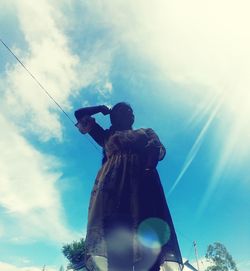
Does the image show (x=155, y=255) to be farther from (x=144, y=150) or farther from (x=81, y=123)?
(x=81, y=123)

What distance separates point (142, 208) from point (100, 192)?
443 mm

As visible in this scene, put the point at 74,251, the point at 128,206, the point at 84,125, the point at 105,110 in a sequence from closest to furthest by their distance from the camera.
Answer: the point at 128,206
the point at 84,125
the point at 105,110
the point at 74,251

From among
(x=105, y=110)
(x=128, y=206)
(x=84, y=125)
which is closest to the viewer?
(x=128, y=206)

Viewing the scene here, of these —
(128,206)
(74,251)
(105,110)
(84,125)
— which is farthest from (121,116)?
(74,251)

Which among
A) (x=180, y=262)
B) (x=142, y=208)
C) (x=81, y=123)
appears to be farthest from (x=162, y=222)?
(x=81, y=123)

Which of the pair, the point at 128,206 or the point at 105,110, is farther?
the point at 105,110

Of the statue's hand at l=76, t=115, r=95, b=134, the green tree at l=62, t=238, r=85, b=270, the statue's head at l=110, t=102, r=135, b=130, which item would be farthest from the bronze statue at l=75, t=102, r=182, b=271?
the green tree at l=62, t=238, r=85, b=270

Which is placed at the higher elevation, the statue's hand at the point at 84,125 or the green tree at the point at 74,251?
the green tree at the point at 74,251

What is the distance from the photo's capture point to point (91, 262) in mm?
2219

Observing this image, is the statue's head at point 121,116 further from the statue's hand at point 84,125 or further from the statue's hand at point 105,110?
the statue's hand at point 84,125

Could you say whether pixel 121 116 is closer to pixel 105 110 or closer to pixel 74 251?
pixel 105 110

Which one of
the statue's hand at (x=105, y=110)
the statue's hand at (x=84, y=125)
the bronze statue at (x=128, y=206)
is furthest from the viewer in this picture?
the statue's hand at (x=105, y=110)

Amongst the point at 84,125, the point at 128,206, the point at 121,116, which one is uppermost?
the point at 121,116

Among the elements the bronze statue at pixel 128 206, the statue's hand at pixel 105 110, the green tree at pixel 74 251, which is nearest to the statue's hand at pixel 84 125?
the bronze statue at pixel 128 206
